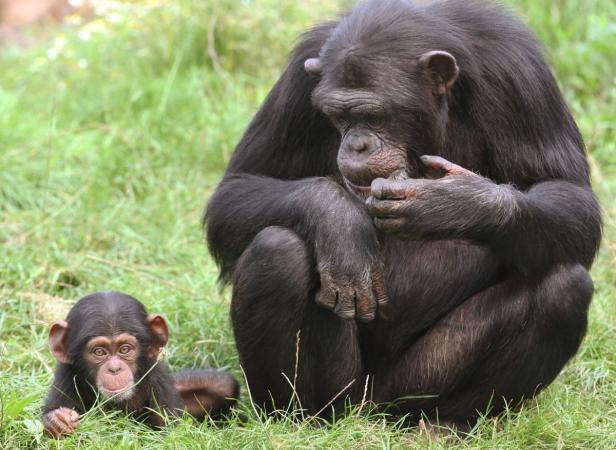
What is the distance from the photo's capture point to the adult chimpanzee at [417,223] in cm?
598

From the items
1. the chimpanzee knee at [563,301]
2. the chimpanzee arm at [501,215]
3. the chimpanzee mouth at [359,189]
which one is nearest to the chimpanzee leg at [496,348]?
the chimpanzee knee at [563,301]

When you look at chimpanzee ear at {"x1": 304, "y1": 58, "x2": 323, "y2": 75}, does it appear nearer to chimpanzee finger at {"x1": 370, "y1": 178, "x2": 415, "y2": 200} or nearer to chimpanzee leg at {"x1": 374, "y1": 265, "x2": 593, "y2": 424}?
chimpanzee finger at {"x1": 370, "y1": 178, "x2": 415, "y2": 200}

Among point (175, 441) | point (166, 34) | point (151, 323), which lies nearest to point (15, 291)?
point (151, 323)

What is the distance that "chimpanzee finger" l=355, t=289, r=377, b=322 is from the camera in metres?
5.98

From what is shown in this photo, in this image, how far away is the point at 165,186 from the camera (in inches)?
411

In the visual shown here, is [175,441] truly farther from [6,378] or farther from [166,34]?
[166,34]

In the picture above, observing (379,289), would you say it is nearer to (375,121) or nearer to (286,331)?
(286,331)

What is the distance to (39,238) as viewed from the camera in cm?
913

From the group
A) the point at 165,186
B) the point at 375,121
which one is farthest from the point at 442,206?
the point at 165,186

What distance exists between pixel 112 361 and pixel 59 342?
37 centimetres

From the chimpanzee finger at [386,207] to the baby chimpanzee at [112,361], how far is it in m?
1.50

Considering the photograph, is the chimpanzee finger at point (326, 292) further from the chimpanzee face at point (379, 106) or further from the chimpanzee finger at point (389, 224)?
the chimpanzee face at point (379, 106)

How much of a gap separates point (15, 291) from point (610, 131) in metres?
6.62

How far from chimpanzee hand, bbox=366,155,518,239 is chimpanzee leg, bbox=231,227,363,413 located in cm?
54
